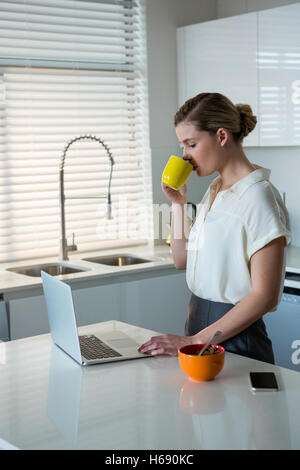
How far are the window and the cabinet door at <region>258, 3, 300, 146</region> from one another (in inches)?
33.8

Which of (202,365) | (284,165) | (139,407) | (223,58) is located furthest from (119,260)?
(139,407)

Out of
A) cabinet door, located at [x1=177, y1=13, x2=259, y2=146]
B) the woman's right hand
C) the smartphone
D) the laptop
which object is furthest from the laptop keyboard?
cabinet door, located at [x1=177, y1=13, x2=259, y2=146]

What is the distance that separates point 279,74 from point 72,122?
1223 mm

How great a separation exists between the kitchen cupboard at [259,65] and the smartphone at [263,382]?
2039mm

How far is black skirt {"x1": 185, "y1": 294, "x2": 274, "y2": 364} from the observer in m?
1.97

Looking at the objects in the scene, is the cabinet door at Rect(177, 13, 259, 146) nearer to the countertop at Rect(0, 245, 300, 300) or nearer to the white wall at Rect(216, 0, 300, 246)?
the white wall at Rect(216, 0, 300, 246)

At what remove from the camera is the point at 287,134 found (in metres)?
3.50

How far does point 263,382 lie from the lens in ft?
5.30

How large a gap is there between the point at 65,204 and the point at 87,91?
68 cm

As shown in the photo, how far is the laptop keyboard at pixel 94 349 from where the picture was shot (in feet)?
6.16

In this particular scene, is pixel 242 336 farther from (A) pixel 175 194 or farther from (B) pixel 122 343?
(A) pixel 175 194

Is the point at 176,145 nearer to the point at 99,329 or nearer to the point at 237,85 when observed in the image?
the point at 237,85

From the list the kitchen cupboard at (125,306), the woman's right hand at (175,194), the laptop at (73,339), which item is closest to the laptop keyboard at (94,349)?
the laptop at (73,339)

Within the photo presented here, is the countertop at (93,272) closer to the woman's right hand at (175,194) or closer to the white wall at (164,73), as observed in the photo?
the white wall at (164,73)
